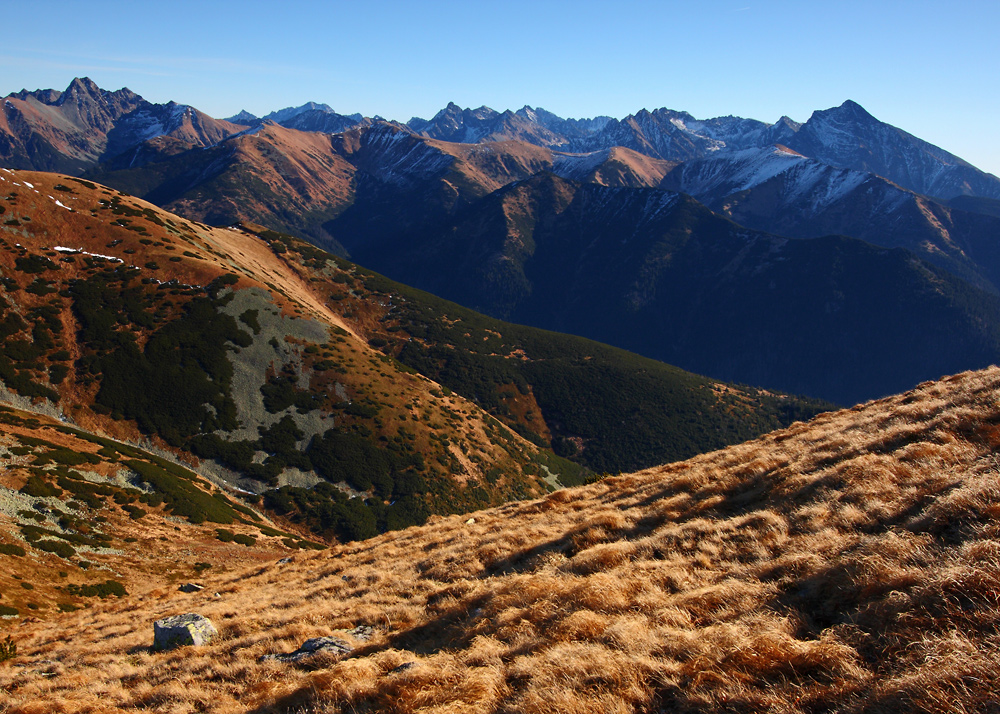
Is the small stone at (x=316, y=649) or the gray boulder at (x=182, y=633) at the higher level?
the small stone at (x=316, y=649)

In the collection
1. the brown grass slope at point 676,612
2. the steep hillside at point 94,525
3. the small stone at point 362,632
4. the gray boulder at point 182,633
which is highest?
the brown grass slope at point 676,612

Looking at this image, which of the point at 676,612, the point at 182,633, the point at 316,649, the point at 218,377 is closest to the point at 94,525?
the point at 182,633

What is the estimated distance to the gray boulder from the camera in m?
19.6

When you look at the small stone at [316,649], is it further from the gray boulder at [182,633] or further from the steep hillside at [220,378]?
the steep hillside at [220,378]

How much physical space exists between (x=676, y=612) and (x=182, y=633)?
1900cm

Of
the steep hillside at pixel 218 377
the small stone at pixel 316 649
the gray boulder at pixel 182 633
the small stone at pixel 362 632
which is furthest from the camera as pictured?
the steep hillside at pixel 218 377

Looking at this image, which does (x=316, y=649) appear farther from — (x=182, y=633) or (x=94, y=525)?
(x=94, y=525)

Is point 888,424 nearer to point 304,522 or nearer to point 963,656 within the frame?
point 963,656

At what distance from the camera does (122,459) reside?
6619 centimetres

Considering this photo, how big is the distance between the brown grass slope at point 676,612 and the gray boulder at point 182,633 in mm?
665

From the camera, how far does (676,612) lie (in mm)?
11961

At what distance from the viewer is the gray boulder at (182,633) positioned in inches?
773

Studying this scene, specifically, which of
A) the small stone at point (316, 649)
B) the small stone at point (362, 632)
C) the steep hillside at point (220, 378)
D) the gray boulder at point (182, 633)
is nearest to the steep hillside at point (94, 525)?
the steep hillside at point (220, 378)

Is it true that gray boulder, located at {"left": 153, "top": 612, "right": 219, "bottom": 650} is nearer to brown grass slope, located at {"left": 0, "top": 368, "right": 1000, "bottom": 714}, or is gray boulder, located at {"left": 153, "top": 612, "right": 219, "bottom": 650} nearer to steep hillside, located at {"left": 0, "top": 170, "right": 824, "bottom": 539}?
brown grass slope, located at {"left": 0, "top": 368, "right": 1000, "bottom": 714}
